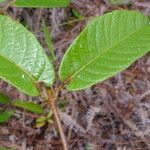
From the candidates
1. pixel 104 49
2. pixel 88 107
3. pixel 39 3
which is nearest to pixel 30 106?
pixel 88 107

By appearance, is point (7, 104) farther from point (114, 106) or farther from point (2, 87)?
point (114, 106)

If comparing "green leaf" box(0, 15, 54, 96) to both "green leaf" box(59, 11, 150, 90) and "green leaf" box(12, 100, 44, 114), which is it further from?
"green leaf" box(12, 100, 44, 114)

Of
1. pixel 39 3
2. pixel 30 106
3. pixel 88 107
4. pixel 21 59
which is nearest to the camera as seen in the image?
pixel 21 59

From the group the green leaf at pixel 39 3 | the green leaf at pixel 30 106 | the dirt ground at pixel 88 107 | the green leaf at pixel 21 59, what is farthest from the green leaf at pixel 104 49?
the dirt ground at pixel 88 107

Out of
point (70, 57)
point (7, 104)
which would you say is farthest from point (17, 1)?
point (7, 104)

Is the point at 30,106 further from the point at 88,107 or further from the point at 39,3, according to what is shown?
the point at 39,3

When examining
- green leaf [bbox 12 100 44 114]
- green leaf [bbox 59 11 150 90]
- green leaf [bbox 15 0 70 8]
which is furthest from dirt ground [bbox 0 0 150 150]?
green leaf [bbox 59 11 150 90]

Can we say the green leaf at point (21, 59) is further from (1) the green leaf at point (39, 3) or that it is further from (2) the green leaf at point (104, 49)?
(1) the green leaf at point (39, 3)
